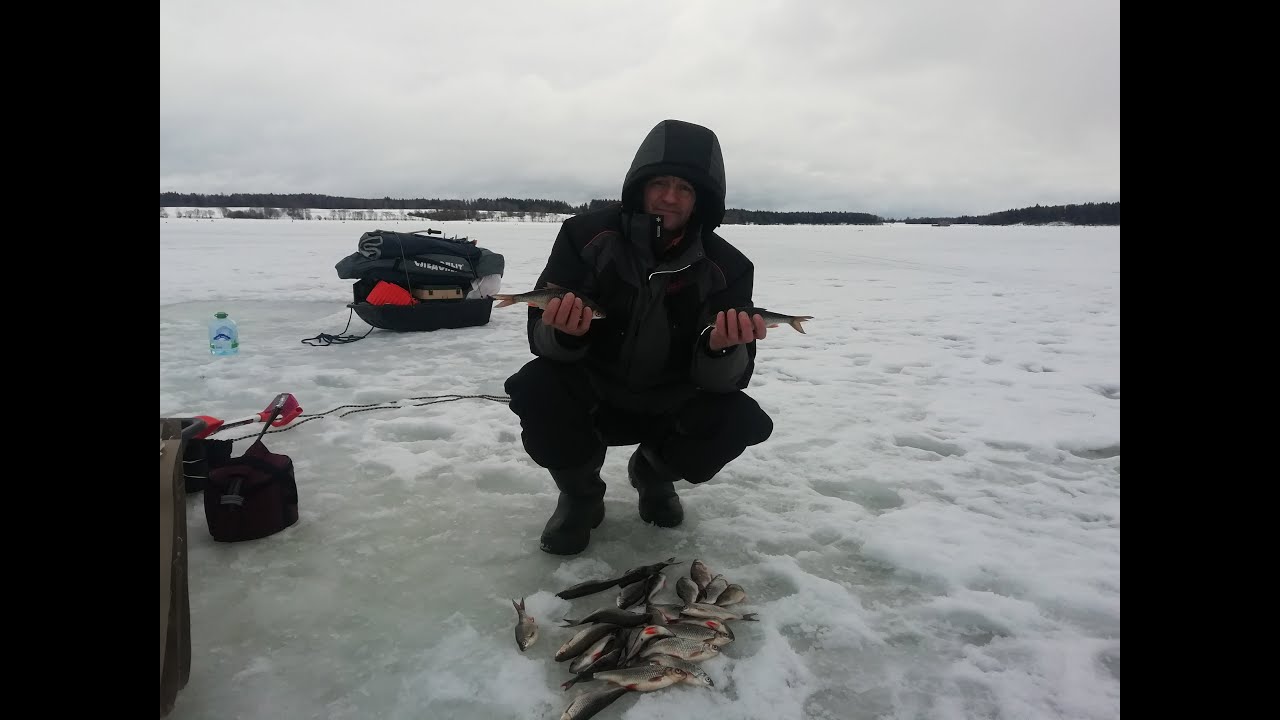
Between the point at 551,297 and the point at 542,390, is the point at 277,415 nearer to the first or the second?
the point at 542,390

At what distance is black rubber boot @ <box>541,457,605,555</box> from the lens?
2617 millimetres

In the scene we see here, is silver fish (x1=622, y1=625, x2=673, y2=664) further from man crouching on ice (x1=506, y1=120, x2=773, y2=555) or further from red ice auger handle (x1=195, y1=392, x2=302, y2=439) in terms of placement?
red ice auger handle (x1=195, y1=392, x2=302, y2=439)

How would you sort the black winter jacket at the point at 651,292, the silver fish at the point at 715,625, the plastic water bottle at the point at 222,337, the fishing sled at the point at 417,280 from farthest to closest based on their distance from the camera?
the fishing sled at the point at 417,280, the plastic water bottle at the point at 222,337, the black winter jacket at the point at 651,292, the silver fish at the point at 715,625

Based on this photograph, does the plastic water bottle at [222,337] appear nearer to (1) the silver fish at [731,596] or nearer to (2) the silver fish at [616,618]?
(2) the silver fish at [616,618]

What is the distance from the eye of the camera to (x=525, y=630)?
6.75 ft

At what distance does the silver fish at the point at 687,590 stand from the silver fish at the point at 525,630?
1.76ft

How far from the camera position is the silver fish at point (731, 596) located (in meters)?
2.27

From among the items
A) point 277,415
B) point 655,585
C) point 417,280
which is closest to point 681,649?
point 655,585

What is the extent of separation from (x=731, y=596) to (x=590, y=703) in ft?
2.34

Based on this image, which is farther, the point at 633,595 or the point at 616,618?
the point at 633,595

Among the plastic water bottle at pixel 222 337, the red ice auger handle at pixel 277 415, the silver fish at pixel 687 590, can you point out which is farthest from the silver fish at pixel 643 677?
the plastic water bottle at pixel 222 337

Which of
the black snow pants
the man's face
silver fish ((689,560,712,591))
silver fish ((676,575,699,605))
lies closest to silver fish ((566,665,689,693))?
silver fish ((676,575,699,605))

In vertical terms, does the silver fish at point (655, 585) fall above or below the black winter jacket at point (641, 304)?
below
